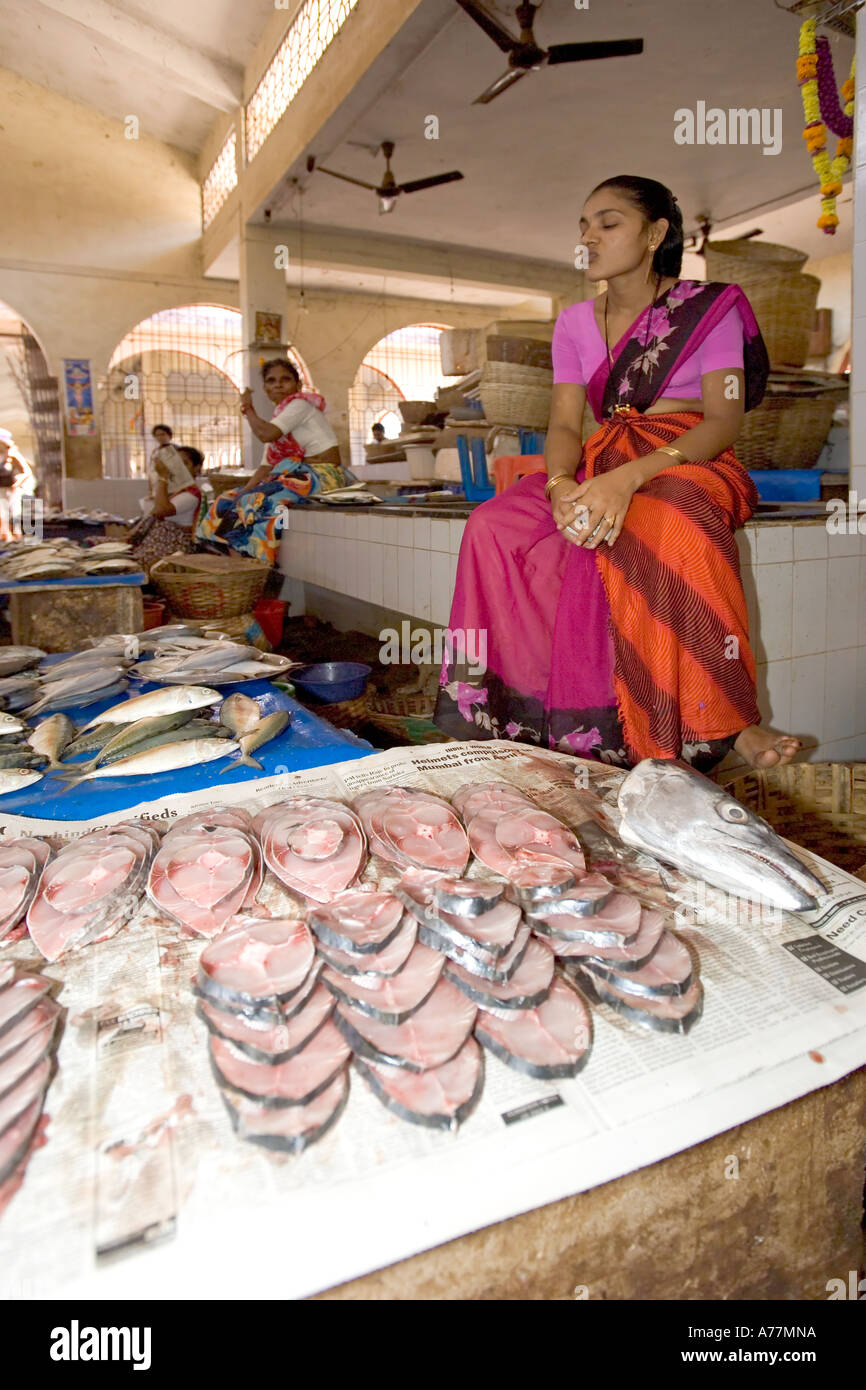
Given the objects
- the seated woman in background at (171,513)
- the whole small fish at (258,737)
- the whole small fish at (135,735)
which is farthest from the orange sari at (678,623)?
the seated woman in background at (171,513)

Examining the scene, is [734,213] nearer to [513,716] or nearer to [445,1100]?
[513,716]

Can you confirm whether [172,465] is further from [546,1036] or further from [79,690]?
[546,1036]

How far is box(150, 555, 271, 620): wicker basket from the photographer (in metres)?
4.58

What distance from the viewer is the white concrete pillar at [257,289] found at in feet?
36.2

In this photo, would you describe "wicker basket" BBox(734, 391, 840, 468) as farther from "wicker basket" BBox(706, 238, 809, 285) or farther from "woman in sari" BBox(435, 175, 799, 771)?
"woman in sari" BBox(435, 175, 799, 771)

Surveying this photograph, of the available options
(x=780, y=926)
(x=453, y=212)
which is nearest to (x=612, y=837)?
(x=780, y=926)

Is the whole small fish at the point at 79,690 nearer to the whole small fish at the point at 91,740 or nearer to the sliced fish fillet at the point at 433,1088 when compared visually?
the whole small fish at the point at 91,740

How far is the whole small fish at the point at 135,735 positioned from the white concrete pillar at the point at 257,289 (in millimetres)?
9802

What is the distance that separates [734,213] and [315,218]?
556 centimetres

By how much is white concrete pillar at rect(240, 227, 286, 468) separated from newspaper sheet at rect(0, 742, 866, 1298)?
10952 millimetres

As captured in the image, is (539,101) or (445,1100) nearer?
(445,1100)

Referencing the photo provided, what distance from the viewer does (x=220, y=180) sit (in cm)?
1263

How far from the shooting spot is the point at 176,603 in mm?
4715

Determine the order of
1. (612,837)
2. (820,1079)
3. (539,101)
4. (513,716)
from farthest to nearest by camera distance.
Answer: (539,101) < (513,716) < (612,837) < (820,1079)
